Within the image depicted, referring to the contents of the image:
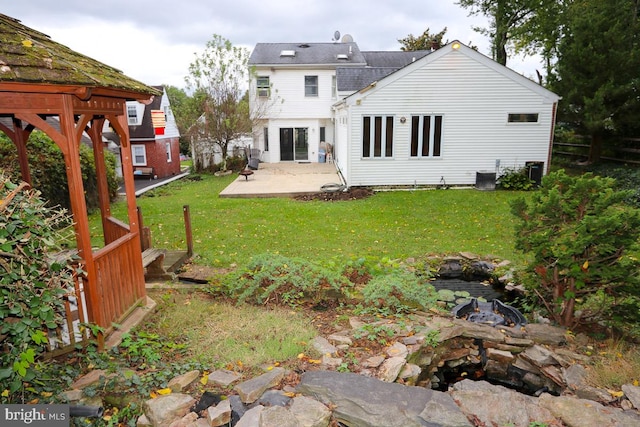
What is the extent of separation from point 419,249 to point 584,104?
12630 millimetres

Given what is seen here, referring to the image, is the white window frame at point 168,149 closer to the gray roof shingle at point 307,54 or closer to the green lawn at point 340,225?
the gray roof shingle at point 307,54

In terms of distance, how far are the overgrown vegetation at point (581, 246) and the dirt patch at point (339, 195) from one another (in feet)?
28.5

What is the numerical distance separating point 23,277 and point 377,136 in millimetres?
13268

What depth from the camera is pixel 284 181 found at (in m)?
16.9

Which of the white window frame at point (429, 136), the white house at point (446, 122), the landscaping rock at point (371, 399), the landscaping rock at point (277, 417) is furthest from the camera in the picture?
the white window frame at point (429, 136)

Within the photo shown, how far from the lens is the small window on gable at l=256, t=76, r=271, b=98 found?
2320cm

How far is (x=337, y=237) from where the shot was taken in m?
9.10

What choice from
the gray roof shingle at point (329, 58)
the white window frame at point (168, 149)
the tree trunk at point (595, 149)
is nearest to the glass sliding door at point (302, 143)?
the gray roof shingle at point (329, 58)

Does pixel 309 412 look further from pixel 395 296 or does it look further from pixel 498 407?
pixel 395 296

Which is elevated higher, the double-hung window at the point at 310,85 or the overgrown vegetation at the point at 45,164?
the double-hung window at the point at 310,85

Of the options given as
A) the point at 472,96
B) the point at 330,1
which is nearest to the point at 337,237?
the point at 472,96

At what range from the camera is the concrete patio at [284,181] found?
569 inches

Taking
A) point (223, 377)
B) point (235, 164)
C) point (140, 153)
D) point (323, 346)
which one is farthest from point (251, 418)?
point (140, 153)

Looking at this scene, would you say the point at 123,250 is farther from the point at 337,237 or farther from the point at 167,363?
the point at 337,237
